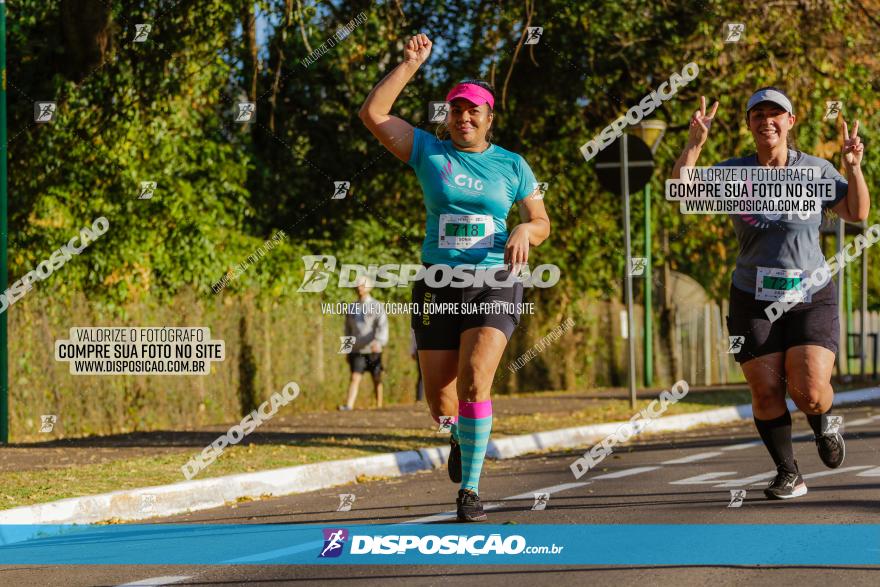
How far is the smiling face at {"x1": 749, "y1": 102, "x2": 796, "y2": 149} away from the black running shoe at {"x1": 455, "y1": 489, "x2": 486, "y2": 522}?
2.54 meters

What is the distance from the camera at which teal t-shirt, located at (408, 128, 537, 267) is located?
23.7 feet

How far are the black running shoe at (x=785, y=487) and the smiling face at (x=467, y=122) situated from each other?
261 centimetres

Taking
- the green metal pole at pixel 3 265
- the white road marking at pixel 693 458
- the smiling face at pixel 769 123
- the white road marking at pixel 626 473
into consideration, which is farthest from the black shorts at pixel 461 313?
the green metal pole at pixel 3 265

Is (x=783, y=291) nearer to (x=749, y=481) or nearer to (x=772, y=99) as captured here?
(x=772, y=99)

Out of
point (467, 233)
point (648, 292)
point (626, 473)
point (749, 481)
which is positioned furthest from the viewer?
point (648, 292)

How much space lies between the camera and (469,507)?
7.29 metres

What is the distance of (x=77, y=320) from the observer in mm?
15164

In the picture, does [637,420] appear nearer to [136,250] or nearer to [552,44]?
[136,250]

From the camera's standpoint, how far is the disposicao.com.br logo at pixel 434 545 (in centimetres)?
642

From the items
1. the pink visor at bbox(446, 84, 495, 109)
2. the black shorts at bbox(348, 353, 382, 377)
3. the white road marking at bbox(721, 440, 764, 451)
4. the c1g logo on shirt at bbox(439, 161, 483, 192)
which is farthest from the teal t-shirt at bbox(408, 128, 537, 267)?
the black shorts at bbox(348, 353, 382, 377)

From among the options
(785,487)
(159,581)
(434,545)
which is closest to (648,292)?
(785,487)

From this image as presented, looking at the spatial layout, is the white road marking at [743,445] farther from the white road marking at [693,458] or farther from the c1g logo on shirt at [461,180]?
the c1g logo on shirt at [461,180]

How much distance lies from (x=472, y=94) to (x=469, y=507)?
2172 millimetres

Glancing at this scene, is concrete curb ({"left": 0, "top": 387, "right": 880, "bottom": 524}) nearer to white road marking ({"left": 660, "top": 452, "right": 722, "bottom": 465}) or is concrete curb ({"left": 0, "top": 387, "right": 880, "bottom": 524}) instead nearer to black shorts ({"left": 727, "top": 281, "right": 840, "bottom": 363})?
white road marking ({"left": 660, "top": 452, "right": 722, "bottom": 465})
